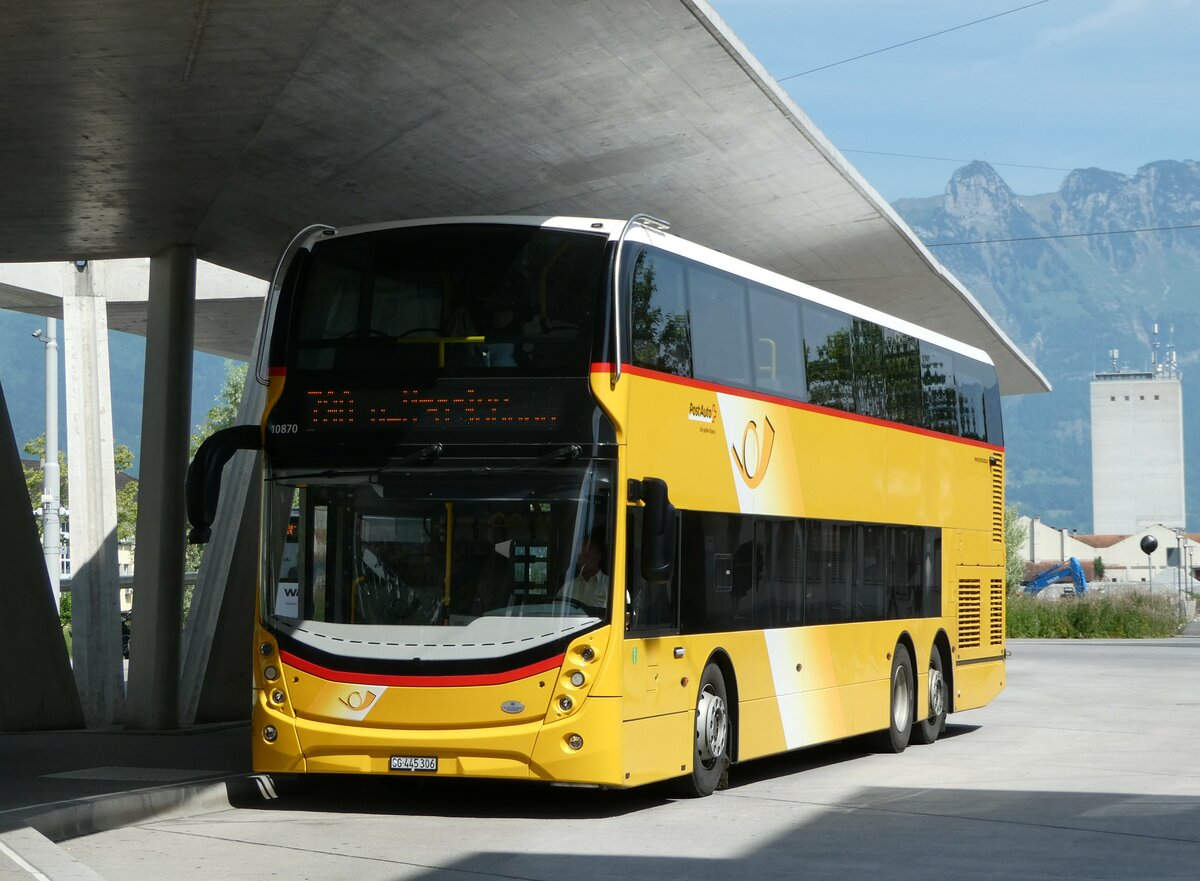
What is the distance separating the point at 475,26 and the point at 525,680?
477 cm

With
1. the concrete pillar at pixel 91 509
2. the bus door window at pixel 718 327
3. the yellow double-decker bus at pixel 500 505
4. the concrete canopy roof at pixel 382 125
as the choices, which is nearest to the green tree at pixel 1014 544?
the concrete pillar at pixel 91 509

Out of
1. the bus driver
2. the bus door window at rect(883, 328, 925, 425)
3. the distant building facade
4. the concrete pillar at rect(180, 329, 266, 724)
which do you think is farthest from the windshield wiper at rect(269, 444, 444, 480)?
the distant building facade

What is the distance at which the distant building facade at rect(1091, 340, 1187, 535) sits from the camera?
621 feet

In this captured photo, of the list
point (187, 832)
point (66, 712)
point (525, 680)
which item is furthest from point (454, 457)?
point (66, 712)

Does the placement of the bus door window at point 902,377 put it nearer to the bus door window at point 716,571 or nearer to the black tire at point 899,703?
the black tire at point 899,703

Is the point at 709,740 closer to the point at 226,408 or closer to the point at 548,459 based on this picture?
the point at 548,459

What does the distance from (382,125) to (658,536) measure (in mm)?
5215

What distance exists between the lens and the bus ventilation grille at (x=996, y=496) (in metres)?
21.6

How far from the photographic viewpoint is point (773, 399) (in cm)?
1466

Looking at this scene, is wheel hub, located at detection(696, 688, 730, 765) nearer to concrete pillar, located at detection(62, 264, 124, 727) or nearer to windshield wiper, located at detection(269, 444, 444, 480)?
windshield wiper, located at detection(269, 444, 444, 480)

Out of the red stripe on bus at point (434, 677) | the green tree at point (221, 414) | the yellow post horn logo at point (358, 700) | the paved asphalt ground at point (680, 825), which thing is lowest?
the paved asphalt ground at point (680, 825)

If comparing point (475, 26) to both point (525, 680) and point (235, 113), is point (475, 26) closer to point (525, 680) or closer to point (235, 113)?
point (235, 113)

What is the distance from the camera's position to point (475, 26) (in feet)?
42.6

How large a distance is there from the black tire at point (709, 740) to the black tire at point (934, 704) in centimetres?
586
